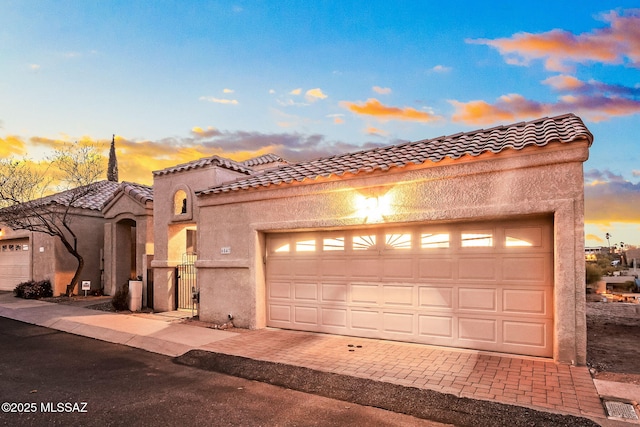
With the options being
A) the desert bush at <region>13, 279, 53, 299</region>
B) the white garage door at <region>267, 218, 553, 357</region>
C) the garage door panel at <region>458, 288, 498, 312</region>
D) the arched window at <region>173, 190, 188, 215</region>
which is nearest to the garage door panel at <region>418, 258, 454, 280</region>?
the white garage door at <region>267, 218, 553, 357</region>

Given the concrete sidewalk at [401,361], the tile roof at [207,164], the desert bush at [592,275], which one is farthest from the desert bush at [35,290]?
the desert bush at [592,275]

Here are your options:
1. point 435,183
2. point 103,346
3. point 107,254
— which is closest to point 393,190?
point 435,183

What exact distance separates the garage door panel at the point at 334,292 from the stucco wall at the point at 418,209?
1.41 meters

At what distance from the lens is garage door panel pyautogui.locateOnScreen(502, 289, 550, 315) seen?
23.2ft

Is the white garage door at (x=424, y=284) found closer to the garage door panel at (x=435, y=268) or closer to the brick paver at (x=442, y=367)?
the garage door panel at (x=435, y=268)

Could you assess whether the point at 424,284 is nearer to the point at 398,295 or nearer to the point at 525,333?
the point at 398,295

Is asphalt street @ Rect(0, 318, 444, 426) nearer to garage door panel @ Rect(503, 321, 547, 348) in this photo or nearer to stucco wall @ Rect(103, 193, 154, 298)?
garage door panel @ Rect(503, 321, 547, 348)

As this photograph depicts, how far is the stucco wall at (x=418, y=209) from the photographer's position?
21.7 feet

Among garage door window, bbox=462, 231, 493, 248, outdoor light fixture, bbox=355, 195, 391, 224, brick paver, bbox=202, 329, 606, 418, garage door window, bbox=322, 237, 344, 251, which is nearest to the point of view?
brick paver, bbox=202, 329, 606, 418

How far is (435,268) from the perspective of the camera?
8.10 m

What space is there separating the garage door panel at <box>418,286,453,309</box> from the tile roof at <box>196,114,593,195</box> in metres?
2.56

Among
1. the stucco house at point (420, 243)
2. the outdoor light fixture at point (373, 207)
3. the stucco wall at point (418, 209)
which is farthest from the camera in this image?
the outdoor light fixture at point (373, 207)

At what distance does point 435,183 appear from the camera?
25.9 feet

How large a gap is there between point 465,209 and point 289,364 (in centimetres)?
429
